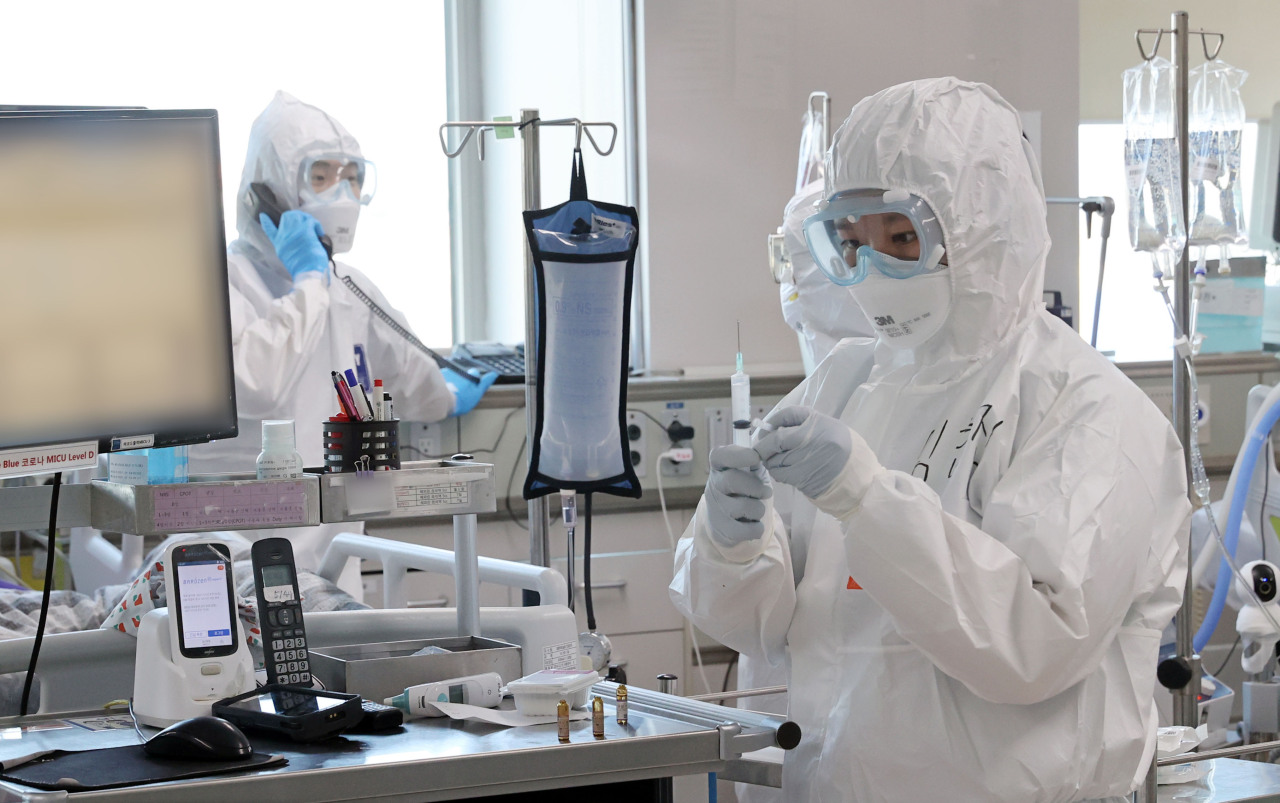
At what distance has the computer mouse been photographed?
1.39 metres

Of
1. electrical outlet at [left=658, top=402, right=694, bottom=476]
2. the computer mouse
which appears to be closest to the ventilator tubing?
electrical outlet at [left=658, top=402, right=694, bottom=476]

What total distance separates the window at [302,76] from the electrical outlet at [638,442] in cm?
87

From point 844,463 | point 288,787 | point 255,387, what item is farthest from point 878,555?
point 255,387

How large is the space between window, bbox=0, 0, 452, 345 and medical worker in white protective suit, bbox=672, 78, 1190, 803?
2.30m

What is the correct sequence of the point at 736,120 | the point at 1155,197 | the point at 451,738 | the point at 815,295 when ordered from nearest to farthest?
1. the point at 451,738
2. the point at 1155,197
3. the point at 815,295
4. the point at 736,120

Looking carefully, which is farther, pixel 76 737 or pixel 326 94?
pixel 326 94

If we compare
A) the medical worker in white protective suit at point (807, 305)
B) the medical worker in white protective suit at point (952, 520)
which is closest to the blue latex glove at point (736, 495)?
the medical worker in white protective suit at point (952, 520)

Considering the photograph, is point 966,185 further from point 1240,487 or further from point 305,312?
point 1240,487

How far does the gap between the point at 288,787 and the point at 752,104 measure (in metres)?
3.04

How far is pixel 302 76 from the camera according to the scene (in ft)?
13.5

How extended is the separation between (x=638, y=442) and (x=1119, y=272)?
2.02m

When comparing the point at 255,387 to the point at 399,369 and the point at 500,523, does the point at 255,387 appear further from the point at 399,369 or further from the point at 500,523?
the point at 500,523

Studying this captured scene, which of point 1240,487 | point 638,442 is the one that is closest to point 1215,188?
point 1240,487

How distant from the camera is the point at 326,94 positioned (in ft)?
13.6
